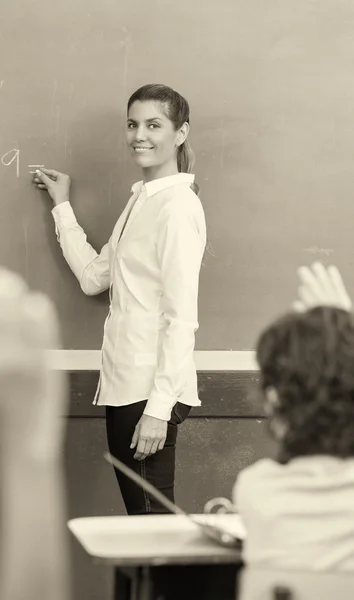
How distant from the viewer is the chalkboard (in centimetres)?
363

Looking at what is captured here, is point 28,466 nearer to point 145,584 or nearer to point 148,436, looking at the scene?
point 145,584

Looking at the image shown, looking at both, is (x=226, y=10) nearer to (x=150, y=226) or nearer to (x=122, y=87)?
(x=122, y=87)

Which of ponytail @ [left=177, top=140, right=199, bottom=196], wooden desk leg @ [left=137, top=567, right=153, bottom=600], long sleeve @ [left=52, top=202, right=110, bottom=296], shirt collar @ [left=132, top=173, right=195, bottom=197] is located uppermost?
ponytail @ [left=177, top=140, right=199, bottom=196]

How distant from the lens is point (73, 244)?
359 centimetres

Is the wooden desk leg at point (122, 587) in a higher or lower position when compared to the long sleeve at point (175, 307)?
lower

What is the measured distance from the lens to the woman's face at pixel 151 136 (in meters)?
3.33

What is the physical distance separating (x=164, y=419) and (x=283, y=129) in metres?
1.14

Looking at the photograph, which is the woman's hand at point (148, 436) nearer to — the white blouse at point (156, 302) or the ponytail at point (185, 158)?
the white blouse at point (156, 302)

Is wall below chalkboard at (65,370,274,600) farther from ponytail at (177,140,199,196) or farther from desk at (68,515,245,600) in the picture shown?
desk at (68,515,245,600)

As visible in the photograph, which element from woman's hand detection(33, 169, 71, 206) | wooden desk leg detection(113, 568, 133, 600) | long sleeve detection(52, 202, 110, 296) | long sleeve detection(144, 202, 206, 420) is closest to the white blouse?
long sleeve detection(144, 202, 206, 420)

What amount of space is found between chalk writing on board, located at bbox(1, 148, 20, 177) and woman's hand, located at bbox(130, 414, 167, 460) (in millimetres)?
1009

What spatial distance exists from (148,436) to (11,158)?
1.10m

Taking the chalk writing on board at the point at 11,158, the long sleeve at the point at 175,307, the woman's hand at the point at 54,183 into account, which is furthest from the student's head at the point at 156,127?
the chalk writing on board at the point at 11,158

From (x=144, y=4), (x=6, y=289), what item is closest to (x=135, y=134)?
(x=144, y=4)
